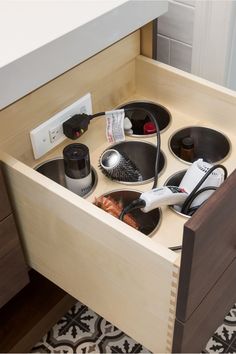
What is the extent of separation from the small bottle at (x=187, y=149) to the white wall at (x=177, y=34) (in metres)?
0.27

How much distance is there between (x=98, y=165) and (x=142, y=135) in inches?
5.2

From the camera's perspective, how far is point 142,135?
1.04 meters

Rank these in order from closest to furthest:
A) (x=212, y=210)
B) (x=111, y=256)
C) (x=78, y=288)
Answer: (x=212, y=210) → (x=111, y=256) → (x=78, y=288)

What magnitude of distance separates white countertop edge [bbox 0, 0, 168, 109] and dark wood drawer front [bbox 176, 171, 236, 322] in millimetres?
364

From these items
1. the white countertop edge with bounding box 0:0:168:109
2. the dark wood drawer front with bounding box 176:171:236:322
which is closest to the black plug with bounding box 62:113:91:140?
the white countertop edge with bounding box 0:0:168:109

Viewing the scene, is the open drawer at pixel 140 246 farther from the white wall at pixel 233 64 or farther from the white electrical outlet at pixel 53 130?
the white wall at pixel 233 64

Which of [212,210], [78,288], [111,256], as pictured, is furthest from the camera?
[78,288]

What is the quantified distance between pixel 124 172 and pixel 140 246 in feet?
1.01

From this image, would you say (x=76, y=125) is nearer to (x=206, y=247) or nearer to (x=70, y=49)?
(x=70, y=49)

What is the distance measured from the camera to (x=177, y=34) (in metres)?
1.17

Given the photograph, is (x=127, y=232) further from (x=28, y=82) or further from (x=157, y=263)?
(x=28, y=82)

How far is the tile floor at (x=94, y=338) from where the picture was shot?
1.19 meters

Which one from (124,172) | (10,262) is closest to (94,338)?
(10,262)

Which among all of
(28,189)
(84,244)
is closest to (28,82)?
(28,189)
